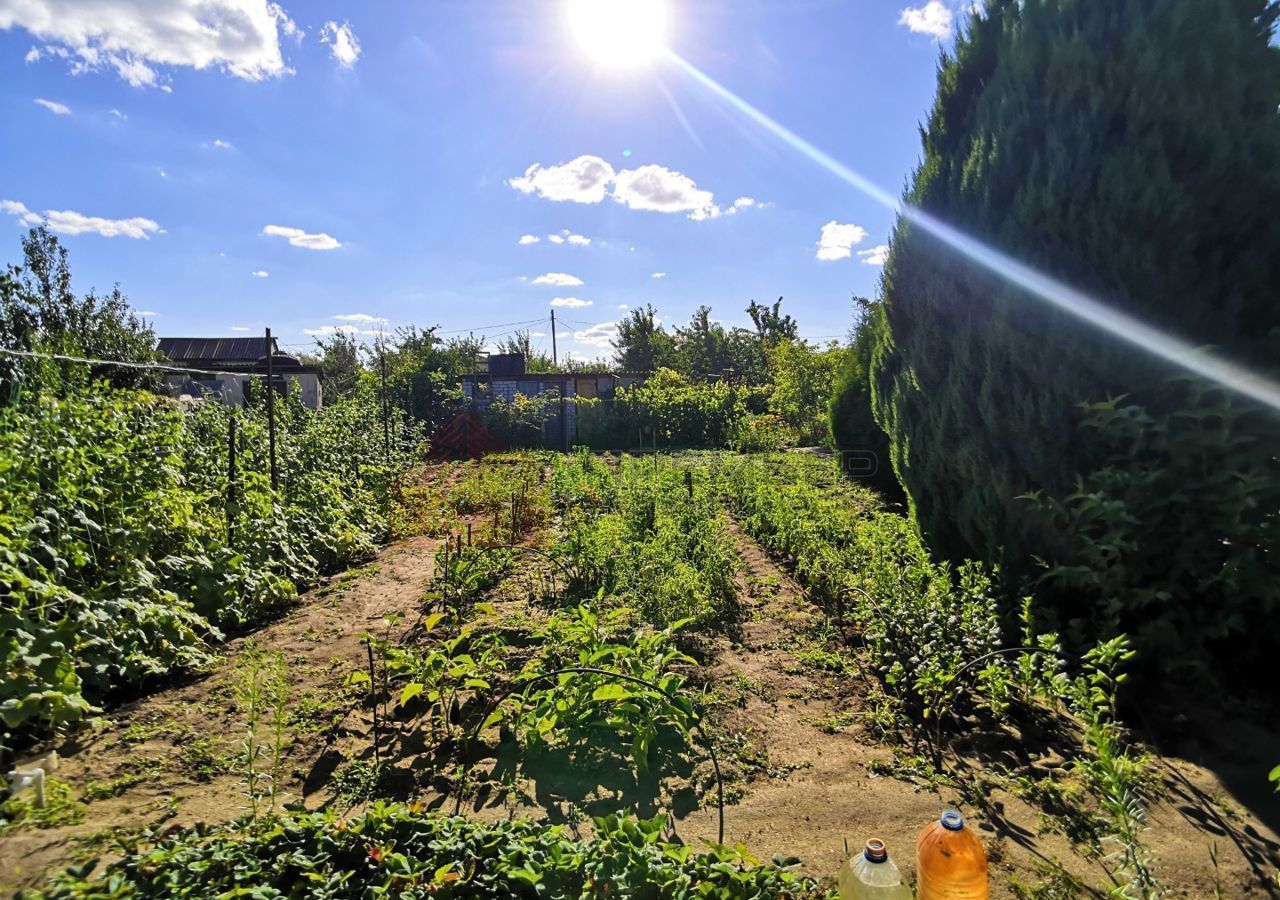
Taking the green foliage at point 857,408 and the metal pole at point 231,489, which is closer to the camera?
the metal pole at point 231,489

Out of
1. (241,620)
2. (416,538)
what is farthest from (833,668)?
(416,538)

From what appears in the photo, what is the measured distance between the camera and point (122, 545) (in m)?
3.50

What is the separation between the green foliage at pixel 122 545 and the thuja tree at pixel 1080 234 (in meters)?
4.74

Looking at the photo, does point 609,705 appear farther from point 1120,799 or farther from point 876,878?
point 1120,799

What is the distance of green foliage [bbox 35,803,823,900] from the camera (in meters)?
1.69

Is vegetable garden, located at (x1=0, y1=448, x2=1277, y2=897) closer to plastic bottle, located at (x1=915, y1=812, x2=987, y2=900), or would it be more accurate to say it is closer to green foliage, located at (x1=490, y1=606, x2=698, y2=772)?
green foliage, located at (x1=490, y1=606, x2=698, y2=772)

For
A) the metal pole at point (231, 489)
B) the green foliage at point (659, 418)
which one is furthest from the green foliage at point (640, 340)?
the metal pole at point (231, 489)

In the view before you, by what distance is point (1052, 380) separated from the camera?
3590mm

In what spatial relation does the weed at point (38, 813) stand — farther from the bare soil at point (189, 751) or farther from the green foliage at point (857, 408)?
the green foliage at point (857, 408)

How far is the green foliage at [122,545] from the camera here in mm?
2738

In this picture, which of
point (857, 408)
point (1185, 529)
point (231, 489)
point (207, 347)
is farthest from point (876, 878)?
point (207, 347)

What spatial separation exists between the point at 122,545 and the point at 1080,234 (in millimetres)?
5595

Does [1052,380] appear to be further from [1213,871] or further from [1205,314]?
[1213,871]

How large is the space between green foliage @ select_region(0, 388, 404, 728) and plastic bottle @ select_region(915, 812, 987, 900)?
10.7ft
